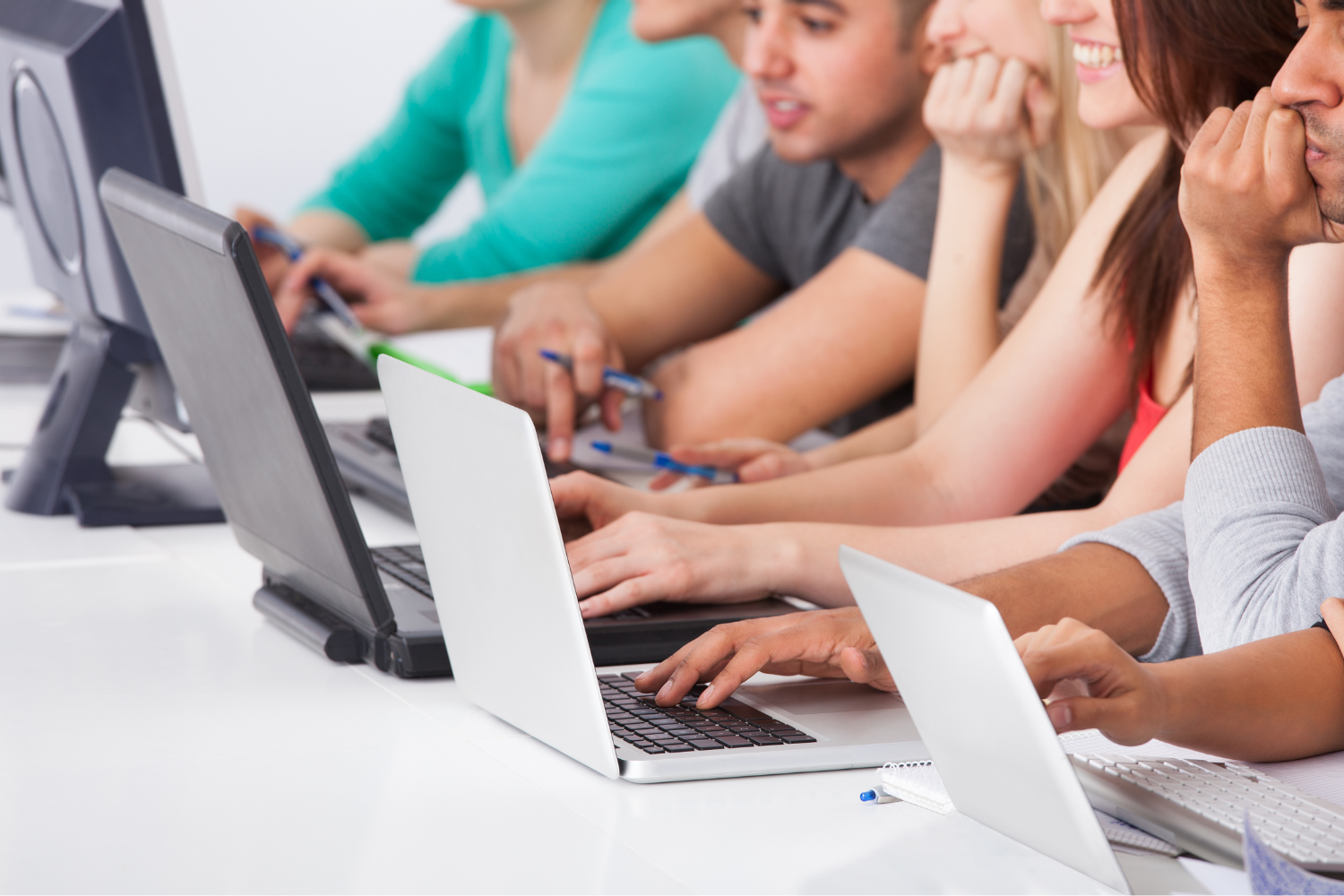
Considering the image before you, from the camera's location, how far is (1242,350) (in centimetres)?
82

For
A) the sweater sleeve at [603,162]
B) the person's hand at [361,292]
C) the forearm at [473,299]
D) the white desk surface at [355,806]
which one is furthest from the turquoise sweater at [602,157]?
the white desk surface at [355,806]

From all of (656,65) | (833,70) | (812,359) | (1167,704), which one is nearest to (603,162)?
(656,65)

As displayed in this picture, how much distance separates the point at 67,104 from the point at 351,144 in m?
3.08

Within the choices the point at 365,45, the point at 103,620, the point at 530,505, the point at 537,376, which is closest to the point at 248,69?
the point at 365,45

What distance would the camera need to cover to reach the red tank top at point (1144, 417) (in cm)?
112

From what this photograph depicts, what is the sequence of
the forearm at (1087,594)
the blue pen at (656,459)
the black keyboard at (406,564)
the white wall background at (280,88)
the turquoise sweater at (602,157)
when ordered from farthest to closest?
the white wall background at (280,88), the turquoise sweater at (602,157), the blue pen at (656,459), the black keyboard at (406,564), the forearm at (1087,594)

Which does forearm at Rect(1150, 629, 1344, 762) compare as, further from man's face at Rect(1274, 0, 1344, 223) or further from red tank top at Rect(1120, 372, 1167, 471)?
red tank top at Rect(1120, 372, 1167, 471)

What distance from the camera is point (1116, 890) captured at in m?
0.56

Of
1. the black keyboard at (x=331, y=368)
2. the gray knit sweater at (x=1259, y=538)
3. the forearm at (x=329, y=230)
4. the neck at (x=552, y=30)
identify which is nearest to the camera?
the gray knit sweater at (x=1259, y=538)

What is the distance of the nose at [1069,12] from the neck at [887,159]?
0.41 meters

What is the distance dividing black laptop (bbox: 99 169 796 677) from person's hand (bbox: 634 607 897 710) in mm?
94

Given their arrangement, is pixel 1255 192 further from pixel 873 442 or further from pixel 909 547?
pixel 873 442

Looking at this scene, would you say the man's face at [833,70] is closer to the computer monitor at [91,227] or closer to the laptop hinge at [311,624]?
the computer monitor at [91,227]

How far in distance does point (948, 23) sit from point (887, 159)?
0.26m
